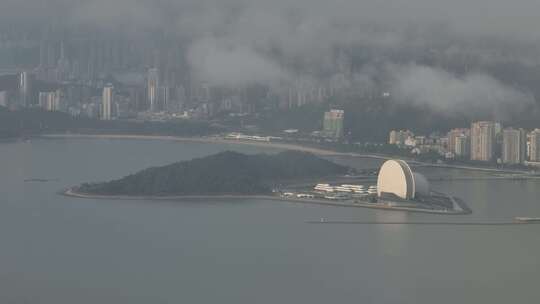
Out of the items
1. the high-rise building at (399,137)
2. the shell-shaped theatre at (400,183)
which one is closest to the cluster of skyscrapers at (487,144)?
the high-rise building at (399,137)

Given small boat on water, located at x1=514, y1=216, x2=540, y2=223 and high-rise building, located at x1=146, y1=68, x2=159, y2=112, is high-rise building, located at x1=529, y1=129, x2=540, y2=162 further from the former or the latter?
high-rise building, located at x1=146, y1=68, x2=159, y2=112

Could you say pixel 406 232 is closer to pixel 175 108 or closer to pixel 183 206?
pixel 183 206

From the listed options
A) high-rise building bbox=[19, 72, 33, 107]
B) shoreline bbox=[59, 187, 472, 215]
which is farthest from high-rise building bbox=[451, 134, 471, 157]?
high-rise building bbox=[19, 72, 33, 107]

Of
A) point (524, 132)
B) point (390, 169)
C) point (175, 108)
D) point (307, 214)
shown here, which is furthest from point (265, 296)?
point (175, 108)

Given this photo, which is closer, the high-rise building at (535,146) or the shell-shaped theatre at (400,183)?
the shell-shaped theatre at (400,183)

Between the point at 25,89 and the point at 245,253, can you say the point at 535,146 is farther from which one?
the point at 25,89

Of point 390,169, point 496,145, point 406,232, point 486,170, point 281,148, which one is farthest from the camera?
point 281,148

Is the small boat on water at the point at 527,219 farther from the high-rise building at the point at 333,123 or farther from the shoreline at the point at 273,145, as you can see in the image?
the high-rise building at the point at 333,123
